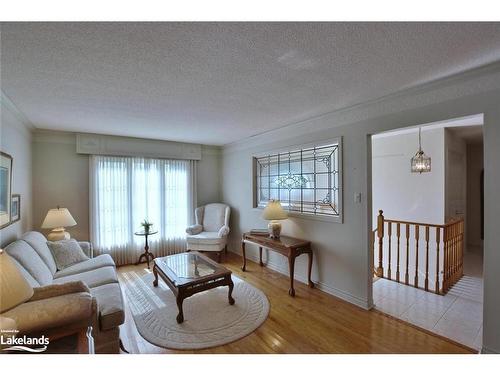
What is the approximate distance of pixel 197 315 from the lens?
8.11 ft

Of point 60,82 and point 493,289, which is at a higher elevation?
point 60,82

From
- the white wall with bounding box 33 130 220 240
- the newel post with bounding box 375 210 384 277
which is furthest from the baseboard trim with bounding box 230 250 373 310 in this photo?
the white wall with bounding box 33 130 220 240

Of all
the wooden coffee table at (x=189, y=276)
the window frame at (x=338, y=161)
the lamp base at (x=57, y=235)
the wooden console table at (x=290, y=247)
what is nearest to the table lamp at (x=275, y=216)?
the wooden console table at (x=290, y=247)

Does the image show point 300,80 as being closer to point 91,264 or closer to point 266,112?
point 266,112

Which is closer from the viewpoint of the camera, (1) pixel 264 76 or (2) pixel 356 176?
(1) pixel 264 76

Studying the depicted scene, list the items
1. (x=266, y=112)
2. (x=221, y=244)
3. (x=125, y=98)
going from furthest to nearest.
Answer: (x=221, y=244) < (x=266, y=112) < (x=125, y=98)

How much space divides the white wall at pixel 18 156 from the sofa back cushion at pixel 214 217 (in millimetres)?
2797

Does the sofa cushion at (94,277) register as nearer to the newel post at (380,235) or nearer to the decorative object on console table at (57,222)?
the decorative object on console table at (57,222)

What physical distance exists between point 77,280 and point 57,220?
4.85 ft

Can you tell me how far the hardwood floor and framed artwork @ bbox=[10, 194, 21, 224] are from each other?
169 centimetres

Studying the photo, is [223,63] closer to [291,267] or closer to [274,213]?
[274,213]

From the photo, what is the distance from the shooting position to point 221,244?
4.25 m
